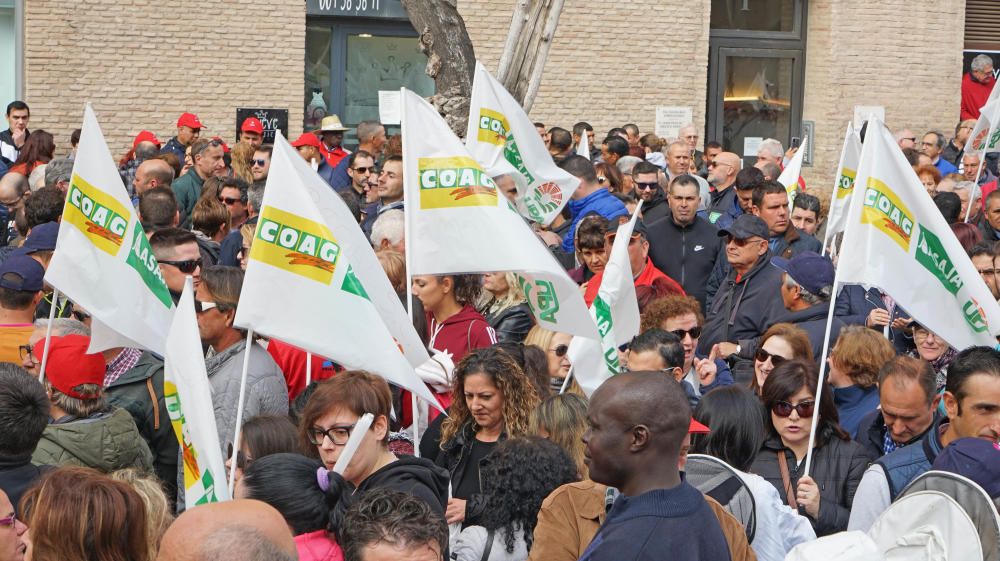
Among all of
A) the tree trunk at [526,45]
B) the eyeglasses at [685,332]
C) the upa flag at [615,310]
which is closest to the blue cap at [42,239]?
the upa flag at [615,310]

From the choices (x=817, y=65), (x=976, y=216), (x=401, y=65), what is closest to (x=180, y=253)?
(x=976, y=216)

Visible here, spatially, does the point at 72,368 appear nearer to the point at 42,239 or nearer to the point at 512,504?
the point at 512,504

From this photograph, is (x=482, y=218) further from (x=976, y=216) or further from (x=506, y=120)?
(x=976, y=216)

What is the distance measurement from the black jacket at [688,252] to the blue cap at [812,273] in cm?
257

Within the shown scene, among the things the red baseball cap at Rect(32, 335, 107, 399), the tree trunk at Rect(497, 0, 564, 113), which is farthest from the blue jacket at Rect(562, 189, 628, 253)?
the red baseball cap at Rect(32, 335, 107, 399)

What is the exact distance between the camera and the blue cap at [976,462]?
400 cm

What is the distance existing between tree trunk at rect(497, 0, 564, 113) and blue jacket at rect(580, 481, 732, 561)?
394 inches

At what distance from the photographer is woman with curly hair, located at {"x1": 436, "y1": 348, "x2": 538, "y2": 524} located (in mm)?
5344

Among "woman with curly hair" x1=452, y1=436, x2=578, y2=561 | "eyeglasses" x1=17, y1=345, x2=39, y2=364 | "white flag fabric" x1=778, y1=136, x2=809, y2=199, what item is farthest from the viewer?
"white flag fabric" x1=778, y1=136, x2=809, y2=199

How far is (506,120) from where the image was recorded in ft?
29.2

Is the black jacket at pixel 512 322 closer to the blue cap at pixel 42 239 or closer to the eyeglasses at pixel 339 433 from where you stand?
the blue cap at pixel 42 239

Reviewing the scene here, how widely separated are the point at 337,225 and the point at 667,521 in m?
2.95

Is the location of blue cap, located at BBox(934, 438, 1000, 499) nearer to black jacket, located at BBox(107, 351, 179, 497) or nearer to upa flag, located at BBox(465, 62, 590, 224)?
black jacket, located at BBox(107, 351, 179, 497)

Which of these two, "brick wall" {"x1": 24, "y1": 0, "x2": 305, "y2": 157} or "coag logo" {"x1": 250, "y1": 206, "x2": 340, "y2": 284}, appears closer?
"coag logo" {"x1": 250, "y1": 206, "x2": 340, "y2": 284}
